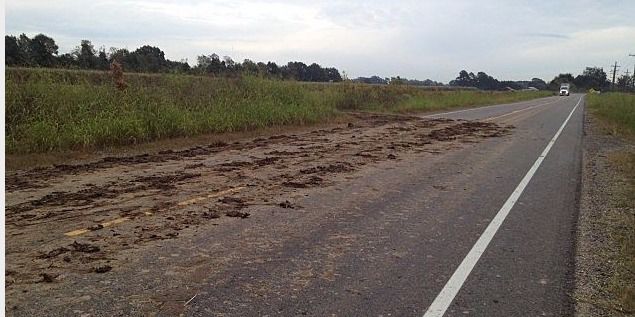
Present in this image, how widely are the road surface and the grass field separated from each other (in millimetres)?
1920

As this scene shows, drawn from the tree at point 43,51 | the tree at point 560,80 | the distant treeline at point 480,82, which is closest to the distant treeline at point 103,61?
the tree at point 43,51

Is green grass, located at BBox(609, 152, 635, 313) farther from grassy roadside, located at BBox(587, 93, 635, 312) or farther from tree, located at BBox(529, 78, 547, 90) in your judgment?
tree, located at BBox(529, 78, 547, 90)

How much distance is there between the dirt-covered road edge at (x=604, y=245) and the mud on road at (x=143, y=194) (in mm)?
3623

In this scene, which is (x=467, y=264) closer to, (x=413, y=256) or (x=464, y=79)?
(x=413, y=256)

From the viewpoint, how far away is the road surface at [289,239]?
401 cm

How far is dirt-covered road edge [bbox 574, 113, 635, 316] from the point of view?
4195mm

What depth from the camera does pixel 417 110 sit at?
104ft

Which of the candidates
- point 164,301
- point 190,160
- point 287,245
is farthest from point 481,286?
point 190,160

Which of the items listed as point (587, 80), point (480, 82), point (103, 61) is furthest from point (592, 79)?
point (103, 61)

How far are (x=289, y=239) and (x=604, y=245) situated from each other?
11.3ft

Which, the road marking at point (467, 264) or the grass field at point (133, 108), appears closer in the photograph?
the road marking at point (467, 264)

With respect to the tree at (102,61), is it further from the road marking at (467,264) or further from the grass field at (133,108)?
the road marking at (467,264)

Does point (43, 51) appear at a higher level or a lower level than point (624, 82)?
lower

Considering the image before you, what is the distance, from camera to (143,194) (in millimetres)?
7273
